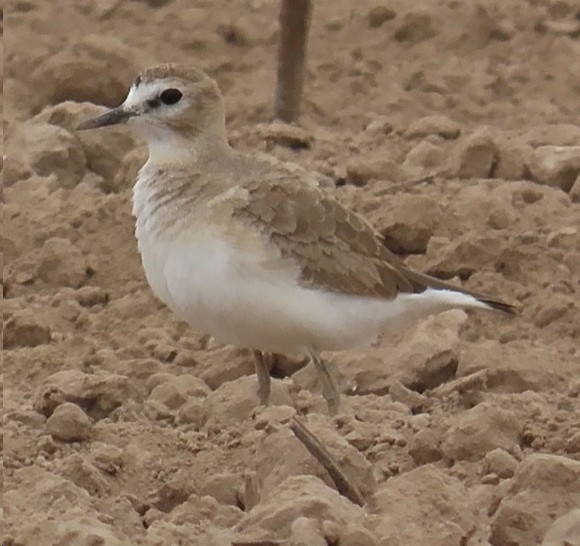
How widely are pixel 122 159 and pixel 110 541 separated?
3.67 metres

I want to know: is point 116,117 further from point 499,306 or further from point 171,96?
point 499,306

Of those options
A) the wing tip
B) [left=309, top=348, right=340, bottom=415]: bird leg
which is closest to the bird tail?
the wing tip

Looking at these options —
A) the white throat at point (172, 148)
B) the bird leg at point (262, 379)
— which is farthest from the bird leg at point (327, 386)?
the white throat at point (172, 148)

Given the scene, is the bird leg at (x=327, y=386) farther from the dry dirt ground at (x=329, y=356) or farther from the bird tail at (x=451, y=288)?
the bird tail at (x=451, y=288)

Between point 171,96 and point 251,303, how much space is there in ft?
2.70

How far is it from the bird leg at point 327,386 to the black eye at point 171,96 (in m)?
0.91

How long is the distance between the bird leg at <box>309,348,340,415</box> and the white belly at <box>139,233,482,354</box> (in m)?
0.03

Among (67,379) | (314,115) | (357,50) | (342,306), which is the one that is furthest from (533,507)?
(357,50)

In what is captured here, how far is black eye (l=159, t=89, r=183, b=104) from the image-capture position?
499cm

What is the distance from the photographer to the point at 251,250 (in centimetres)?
458

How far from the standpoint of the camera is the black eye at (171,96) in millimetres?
4988

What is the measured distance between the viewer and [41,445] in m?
4.48

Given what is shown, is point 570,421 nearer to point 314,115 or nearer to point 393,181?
point 393,181

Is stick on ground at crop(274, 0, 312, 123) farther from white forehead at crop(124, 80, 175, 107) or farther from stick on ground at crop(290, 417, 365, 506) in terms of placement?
stick on ground at crop(290, 417, 365, 506)
